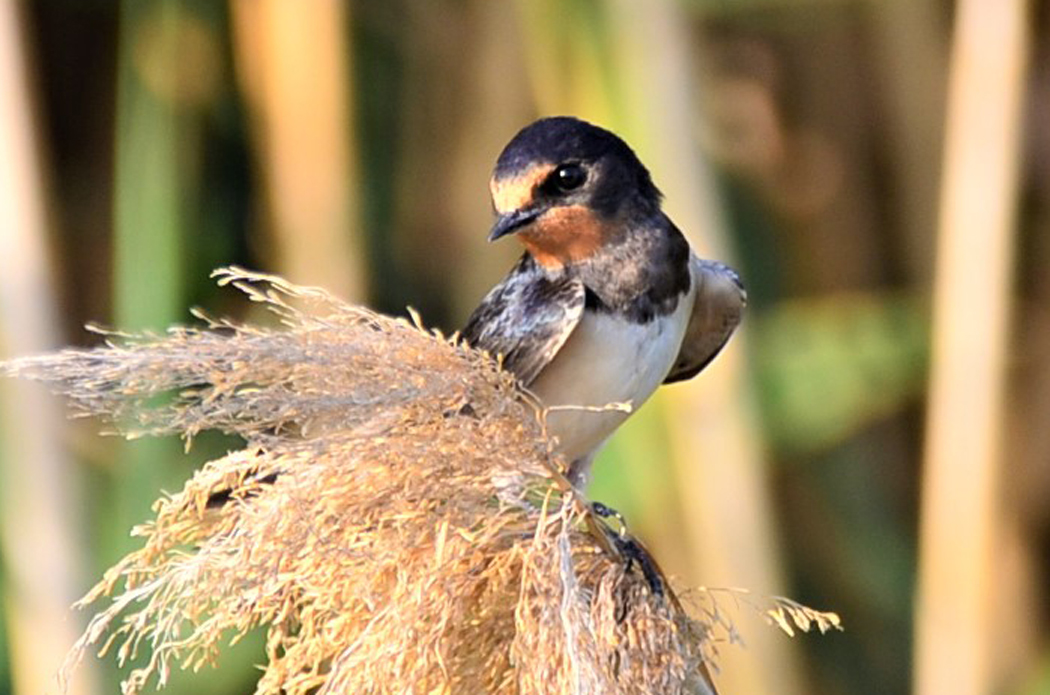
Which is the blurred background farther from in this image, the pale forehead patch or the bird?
the pale forehead patch

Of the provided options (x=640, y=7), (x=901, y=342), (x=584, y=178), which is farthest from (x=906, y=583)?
(x=584, y=178)

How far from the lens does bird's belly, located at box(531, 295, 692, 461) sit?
1589 mm

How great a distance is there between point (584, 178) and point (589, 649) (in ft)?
2.48

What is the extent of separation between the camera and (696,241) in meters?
2.18

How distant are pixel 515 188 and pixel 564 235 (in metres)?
0.09

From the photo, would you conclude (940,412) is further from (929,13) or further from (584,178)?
(584,178)

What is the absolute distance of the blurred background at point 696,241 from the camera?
2.17 meters

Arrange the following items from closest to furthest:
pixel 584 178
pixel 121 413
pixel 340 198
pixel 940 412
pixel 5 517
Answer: pixel 121 413
pixel 584 178
pixel 5 517
pixel 940 412
pixel 340 198

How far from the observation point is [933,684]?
7.57ft

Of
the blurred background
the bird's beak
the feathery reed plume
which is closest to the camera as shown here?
the feathery reed plume

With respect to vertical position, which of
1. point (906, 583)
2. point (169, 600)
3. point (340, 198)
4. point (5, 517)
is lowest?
point (906, 583)

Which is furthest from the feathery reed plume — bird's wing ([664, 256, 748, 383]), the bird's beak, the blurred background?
the blurred background

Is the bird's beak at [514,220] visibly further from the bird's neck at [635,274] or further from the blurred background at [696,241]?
the blurred background at [696,241]

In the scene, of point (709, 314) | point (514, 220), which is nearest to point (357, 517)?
point (514, 220)
